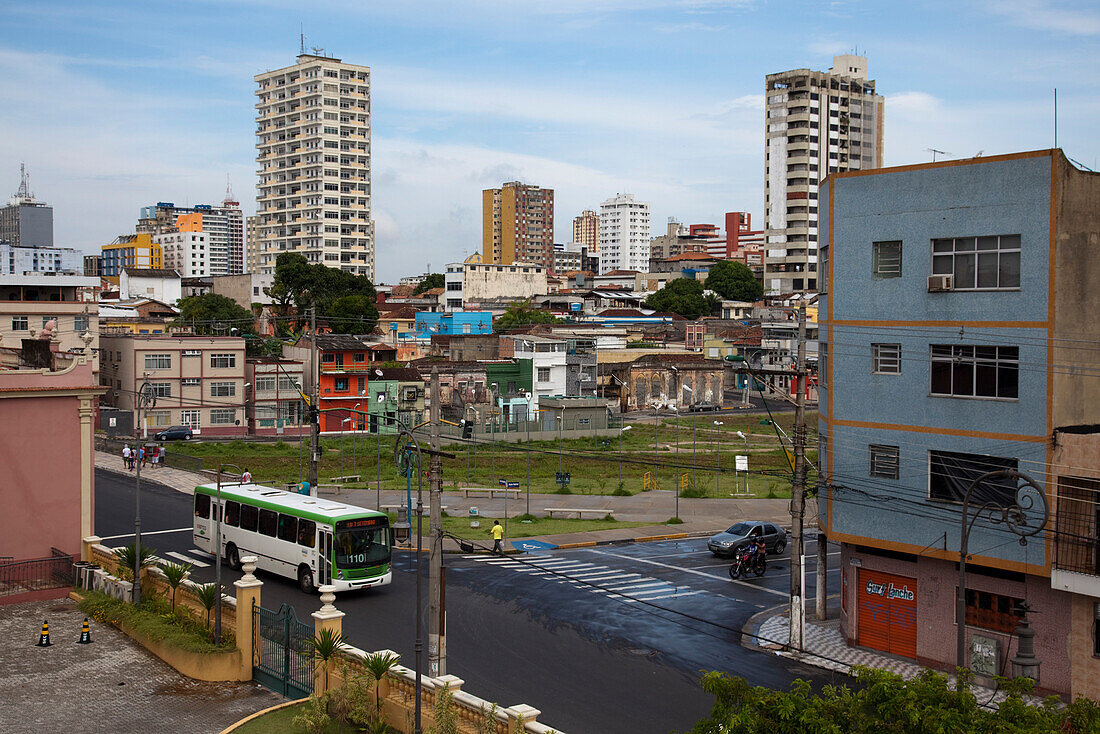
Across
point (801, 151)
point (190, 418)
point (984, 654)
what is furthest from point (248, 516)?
point (801, 151)

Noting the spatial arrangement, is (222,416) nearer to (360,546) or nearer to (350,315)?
(350,315)

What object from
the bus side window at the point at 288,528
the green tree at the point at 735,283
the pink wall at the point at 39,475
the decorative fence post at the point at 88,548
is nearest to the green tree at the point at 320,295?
the green tree at the point at 735,283

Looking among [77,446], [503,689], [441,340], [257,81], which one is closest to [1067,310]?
[503,689]

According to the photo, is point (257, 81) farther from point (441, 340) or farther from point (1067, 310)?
point (1067, 310)

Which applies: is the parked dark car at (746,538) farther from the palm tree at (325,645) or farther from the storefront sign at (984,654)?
the palm tree at (325,645)

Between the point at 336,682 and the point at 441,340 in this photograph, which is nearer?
the point at 336,682
